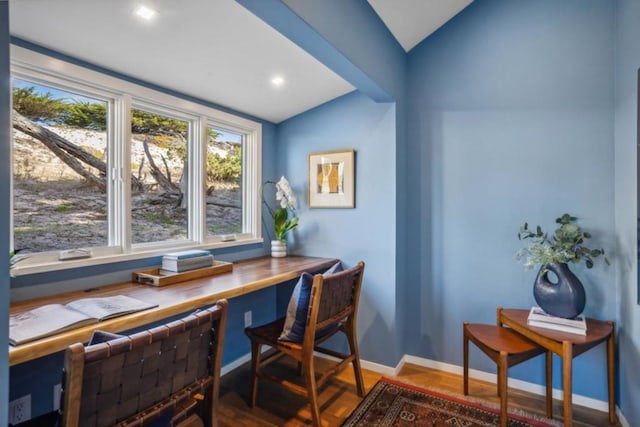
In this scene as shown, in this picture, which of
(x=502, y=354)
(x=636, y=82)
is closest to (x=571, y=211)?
(x=636, y=82)

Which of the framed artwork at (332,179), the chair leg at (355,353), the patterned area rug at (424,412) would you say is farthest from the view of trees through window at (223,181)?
the patterned area rug at (424,412)

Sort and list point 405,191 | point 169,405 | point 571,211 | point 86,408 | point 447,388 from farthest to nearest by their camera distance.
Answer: point 405,191, point 447,388, point 571,211, point 169,405, point 86,408

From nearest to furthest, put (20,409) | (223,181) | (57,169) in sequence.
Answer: (20,409) → (57,169) → (223,181)

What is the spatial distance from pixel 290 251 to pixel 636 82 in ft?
8.14

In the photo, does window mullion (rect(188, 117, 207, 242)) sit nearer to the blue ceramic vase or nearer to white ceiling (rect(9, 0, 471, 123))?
white ceiling (rect(9, 0, 471, 123))

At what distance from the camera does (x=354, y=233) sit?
8.80ft

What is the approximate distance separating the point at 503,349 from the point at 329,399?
109 centimetres

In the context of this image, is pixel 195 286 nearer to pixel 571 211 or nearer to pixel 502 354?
pixel 502 354

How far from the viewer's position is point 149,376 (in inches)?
38.6

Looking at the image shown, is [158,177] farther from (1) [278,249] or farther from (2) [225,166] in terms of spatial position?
(1) [278,249]

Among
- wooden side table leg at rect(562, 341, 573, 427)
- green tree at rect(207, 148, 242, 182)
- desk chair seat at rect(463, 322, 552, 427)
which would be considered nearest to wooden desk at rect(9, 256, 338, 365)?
green tree at rect(207, 148, 242, 182)

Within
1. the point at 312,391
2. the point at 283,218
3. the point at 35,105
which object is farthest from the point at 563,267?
the point at 35,105

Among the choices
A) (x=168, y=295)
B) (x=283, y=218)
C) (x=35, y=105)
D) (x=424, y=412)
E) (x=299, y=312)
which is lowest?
(x=424, y=412)

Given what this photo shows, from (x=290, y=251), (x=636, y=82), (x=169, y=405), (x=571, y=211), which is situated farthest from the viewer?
(x=290, y=251)
